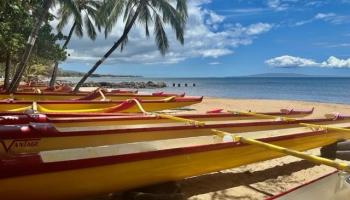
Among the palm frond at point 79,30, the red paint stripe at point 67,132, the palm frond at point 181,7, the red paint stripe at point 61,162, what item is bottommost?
the red paint stripe at point 61,162

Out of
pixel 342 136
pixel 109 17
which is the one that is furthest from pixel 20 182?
pixel 109 17

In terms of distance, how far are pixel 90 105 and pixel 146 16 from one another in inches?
275

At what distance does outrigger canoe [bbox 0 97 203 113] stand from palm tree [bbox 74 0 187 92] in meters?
4.43

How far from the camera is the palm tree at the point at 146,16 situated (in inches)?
579

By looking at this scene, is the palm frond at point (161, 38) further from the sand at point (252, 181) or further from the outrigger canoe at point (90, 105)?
the sand at point (252, 181)

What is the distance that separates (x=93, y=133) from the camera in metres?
4.63

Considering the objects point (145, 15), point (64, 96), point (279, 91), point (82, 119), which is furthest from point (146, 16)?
point (279, 91)

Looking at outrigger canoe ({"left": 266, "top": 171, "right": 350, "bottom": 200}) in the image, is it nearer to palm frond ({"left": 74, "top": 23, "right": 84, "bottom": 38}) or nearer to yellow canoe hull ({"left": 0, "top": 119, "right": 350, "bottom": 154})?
yellow canoe hull ({"left": 0, "top": 119, "right": 350, "bottom": 154})

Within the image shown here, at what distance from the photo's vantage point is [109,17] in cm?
1477

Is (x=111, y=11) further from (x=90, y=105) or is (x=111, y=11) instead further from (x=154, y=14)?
(x=90, y=105)

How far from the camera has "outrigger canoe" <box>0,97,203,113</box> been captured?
702 cm

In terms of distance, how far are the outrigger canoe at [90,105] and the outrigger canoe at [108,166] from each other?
246 cm

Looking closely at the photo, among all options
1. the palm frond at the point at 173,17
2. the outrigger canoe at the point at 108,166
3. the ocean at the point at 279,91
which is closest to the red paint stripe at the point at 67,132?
the outrigger canoe at the point at 108,166

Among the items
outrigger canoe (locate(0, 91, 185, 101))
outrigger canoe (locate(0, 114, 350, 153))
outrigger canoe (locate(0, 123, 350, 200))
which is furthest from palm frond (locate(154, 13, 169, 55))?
outrigger canoe (locate(0, 123, 350, 200))
